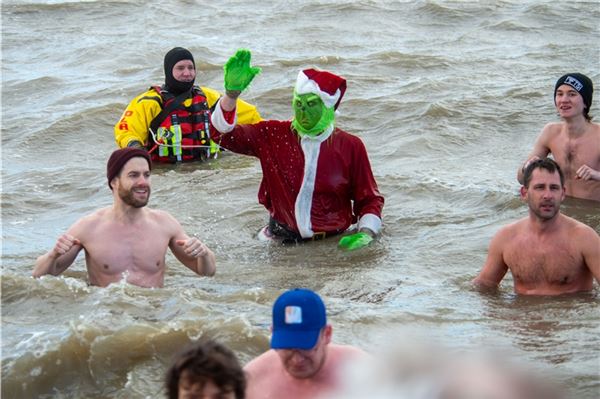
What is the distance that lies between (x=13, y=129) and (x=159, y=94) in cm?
357

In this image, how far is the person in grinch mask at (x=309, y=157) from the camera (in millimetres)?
9195

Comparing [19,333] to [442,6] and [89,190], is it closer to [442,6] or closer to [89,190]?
[89,190]

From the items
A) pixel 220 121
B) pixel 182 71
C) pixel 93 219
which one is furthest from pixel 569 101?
pixel 93 219

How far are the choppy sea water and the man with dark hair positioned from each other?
0.33 m

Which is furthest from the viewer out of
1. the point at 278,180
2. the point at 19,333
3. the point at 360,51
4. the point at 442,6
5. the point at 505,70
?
the point at 442,6

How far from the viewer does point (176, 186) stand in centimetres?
1201

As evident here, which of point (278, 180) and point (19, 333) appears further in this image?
point (278, 180)

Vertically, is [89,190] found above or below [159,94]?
below

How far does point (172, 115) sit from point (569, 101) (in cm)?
407

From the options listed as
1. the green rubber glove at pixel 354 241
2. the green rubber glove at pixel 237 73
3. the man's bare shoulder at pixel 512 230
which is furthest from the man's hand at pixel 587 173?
the green rubber glove at pixel 237 73

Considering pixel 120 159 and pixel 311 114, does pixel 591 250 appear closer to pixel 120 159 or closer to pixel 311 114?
pixel 311 114

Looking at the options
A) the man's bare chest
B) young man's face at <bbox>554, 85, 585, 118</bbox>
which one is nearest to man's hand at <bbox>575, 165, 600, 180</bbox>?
young man's face at <bbox>554, 85, 585, 118</bbox>

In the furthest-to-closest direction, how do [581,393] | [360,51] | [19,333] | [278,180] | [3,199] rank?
[360,51] → [3,199] → [278,180] → [19,333] → [581,393]

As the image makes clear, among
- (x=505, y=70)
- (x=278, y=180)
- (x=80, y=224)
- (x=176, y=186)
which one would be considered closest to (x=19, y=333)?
(x=80, y=224)
